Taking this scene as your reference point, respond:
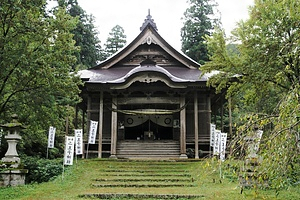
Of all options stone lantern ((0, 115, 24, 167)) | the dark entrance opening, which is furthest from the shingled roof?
stone lantern ((0, 115, 24, 167))

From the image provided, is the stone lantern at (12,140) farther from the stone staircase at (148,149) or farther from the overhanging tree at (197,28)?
the overhanging tree at (197,28)

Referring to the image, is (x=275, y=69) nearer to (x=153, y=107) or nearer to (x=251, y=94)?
(x=251, y=94)

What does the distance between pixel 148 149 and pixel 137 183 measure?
20.4 ft

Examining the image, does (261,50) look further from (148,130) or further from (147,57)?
(148,130)

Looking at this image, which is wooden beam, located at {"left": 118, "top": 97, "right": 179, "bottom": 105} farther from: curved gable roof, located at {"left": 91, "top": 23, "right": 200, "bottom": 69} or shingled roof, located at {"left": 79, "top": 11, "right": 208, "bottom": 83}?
curved gable roof, located at {"left": 91, "top": 23, "right": 200, "bottom": 69}

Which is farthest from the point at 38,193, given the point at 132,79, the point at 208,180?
the point at 132,79

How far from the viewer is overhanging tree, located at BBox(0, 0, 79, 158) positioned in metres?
10.6

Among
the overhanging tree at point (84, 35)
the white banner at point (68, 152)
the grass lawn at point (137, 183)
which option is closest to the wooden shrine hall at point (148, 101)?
the grass lawn at point (137, 183)

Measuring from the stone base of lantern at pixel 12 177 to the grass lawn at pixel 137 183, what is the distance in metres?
0.46

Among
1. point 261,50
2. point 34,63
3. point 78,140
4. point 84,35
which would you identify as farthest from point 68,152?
point 84,35

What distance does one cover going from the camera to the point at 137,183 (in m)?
10.4

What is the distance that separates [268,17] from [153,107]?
819 centimetres

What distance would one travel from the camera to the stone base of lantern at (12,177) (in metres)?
10.0

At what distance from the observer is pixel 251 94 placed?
532 inches
